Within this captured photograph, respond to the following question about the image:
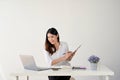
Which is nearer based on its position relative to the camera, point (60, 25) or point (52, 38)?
point (52, 38)

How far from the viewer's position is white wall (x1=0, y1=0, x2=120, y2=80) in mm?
4477

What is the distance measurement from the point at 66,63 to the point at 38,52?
1.24m

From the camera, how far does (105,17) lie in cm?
449

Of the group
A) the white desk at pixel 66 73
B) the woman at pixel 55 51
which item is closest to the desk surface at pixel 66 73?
the white desk at pixel 66 73

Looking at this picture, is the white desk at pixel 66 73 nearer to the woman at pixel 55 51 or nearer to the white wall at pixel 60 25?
the woman at pixel 55 51

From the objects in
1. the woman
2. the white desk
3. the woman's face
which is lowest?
the white desk

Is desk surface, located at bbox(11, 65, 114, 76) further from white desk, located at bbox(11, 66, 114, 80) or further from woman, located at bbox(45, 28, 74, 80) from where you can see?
woman, located at bbox(45, 28, 74, 80)

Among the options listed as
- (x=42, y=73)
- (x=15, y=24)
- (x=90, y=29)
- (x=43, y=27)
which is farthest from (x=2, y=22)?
(x=42, y=73)

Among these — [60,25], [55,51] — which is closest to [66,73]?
[55,51]

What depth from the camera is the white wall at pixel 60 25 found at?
4477mm

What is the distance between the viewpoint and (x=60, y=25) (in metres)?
4.47

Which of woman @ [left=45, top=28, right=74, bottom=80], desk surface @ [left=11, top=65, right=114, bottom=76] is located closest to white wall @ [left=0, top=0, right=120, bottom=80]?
woman @ [left=45, top=28, right=74, bottom=80]

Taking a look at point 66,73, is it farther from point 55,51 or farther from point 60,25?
point 60,25

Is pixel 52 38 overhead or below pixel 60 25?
below
